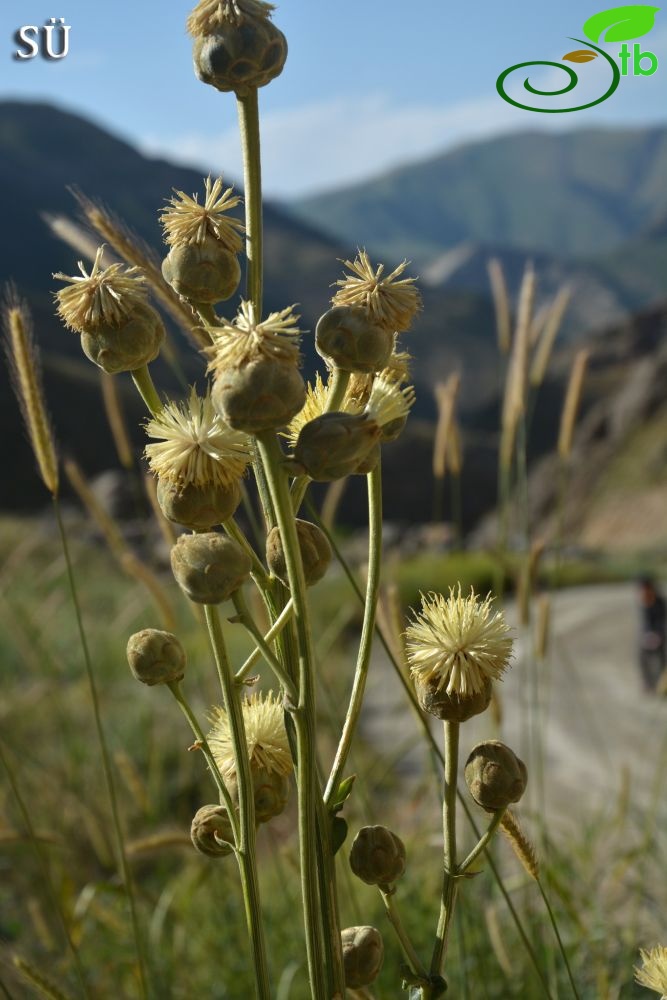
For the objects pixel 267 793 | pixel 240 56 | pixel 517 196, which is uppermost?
pixel 517 196

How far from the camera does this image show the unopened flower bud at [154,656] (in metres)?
0.68

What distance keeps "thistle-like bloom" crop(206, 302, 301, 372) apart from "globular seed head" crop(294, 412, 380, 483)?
38 millimetres

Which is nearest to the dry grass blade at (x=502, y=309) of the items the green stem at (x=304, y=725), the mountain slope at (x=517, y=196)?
the green stem at (x=304, y=725)

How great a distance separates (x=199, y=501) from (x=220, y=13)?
30 cm

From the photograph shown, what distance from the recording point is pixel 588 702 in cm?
520

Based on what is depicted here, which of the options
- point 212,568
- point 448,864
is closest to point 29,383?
point 212,568

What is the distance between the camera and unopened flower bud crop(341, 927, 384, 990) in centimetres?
67

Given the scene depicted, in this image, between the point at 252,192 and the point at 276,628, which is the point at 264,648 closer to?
the point at 276,628

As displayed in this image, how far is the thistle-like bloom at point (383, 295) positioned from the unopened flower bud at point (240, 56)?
12cm

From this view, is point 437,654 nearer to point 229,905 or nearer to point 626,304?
point 229,905

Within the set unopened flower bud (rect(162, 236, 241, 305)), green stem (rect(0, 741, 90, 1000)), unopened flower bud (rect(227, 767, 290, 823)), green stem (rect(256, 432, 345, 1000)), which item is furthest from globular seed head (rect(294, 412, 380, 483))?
green stem (rect(0, 741, 90, 1000))

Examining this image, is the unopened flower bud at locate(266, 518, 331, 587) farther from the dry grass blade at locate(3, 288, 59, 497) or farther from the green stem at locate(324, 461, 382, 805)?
the dry grass blade at locate(3, 288, 59, 497)

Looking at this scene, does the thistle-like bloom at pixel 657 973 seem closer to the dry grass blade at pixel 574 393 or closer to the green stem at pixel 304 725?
the green stem at pixel 304 725

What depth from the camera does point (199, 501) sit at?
1.87 ft
